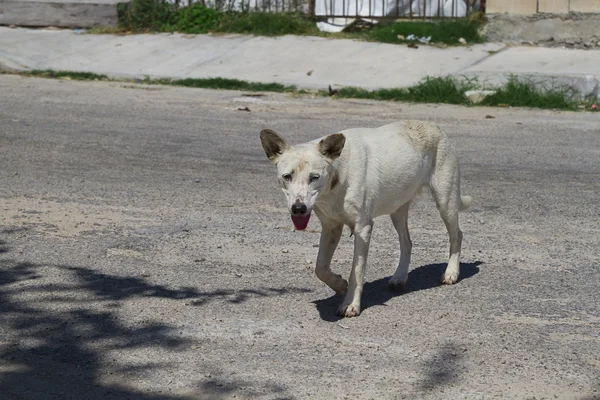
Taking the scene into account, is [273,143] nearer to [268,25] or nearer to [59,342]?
[59,342]

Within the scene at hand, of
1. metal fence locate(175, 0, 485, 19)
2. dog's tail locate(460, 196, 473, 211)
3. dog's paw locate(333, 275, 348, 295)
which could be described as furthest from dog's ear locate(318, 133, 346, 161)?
metal fence locate(175, 0, 485, 19)

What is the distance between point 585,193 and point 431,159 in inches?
104

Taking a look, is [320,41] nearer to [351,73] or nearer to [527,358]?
[351,73]

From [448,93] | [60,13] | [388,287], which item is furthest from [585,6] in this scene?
[388,287]

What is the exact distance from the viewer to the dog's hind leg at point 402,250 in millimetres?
5758

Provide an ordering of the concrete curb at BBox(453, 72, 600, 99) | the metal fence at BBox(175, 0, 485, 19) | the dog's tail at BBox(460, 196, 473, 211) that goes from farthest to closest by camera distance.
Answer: the metal fence at BBox(175, 0, 485, 19) → the concrete curb at BBox(453, 72, 600, 99) → the dog's tail at BBox(460, 196, 473, 211)

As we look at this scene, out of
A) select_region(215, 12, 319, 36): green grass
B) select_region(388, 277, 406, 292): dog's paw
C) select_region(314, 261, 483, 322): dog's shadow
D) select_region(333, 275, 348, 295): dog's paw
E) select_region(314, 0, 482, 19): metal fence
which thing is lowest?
select_region(314, 261, 483, 322): dog's shadow

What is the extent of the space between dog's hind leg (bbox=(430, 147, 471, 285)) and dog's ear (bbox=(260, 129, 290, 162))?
4.18ft

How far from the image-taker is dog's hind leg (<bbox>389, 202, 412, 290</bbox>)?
18.9 ft

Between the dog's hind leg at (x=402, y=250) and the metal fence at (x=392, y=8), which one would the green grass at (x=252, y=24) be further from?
the dog's hind leg at (x=402, y=250)

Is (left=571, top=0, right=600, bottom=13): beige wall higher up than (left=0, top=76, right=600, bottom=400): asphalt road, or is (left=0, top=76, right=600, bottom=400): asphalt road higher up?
(left=571, top=0, right=600, bottom=13): beige wall

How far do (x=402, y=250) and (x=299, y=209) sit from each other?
1.32m

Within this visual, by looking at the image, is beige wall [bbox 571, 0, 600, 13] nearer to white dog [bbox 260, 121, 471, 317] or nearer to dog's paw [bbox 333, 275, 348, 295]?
white dog [bbox 260, 121, 471, 317]

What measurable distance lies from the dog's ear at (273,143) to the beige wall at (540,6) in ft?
33.6
